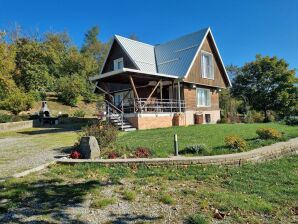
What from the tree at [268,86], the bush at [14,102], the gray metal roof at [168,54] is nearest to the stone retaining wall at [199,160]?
the gray metal roof at [168,54]

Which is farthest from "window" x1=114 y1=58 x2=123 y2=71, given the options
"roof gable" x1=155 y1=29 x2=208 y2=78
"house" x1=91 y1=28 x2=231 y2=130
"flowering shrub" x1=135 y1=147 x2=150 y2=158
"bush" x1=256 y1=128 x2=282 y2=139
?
"flowering shrub" x1=135 y1=147 x2=150 y2=158

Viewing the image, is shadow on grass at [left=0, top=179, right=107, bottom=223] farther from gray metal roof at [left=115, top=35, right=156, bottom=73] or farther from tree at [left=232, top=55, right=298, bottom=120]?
tree at [left=232, top=55, right=298, bottom=120]

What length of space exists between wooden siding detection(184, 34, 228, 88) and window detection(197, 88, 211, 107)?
875 mm

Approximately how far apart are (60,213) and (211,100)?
24622mm

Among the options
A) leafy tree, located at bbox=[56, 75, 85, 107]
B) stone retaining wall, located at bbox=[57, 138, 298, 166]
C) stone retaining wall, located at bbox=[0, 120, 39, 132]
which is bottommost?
stone retaining wall, located at bbox=[57, 138, 298, 166]

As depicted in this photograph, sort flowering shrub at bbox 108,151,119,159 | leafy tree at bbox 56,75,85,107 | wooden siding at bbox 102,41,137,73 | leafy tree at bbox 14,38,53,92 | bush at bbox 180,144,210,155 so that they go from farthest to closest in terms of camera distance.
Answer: leafy tree at bbox 56,75,85,107, leafy tree at bbox 14,38,53,92, wooden siding at bbox 102,41,137,73, bush at bbox 180,144,210,155, flowering shrub at bbox 108,151,119,159

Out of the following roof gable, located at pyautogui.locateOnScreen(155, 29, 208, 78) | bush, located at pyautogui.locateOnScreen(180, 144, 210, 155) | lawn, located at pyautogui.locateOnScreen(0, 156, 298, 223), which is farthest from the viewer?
roof gable, located at pyautogui.locateOnScreen(155, 29, 208, 78)

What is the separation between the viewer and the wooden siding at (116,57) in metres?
25.4

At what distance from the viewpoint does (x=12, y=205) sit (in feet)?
18.6

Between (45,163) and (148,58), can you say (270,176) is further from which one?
(148,58)

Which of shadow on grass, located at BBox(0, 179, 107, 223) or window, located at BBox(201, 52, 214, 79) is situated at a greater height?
window, located at BBox(201, 52, 214, 79)

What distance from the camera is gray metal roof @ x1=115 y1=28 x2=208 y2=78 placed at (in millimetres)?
24625

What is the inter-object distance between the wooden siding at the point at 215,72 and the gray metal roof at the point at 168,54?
2.76 feet

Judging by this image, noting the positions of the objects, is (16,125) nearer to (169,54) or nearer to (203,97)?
(169,54)
